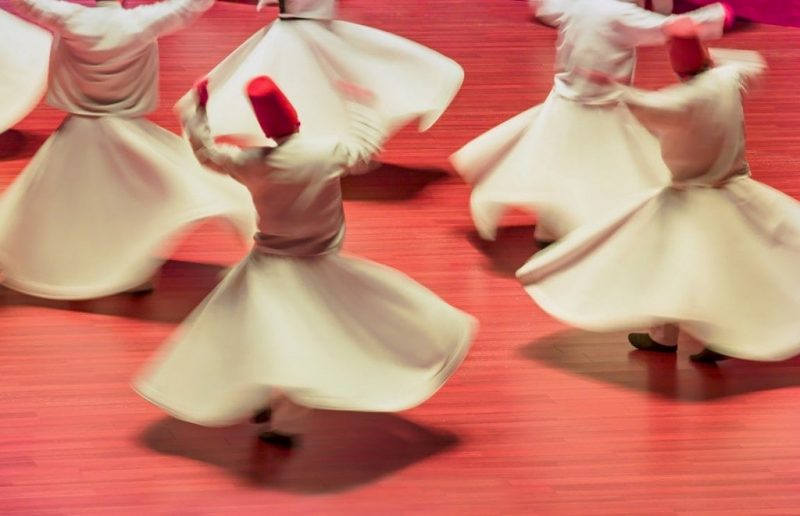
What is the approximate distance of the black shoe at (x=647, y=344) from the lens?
5125 mm

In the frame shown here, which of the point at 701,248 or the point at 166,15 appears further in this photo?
the point at 166,15

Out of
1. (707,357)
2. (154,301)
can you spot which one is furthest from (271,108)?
(707,357)

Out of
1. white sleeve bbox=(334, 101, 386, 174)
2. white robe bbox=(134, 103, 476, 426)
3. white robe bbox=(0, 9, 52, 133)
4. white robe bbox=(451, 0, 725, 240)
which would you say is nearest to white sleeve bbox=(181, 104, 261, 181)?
white robe bbox=(134, 103, 476, 426)

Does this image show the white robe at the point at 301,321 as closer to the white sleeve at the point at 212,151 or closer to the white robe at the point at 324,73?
the white sleeve at the point at 212,151

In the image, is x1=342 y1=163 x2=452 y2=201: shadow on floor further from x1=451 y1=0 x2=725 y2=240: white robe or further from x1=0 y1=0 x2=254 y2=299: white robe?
x1=0 y1=0 x2=254 y2=299: white robe

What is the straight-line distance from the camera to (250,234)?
17.7 feet

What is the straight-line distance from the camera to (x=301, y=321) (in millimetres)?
4332

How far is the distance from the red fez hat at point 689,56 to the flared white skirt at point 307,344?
3.58ft

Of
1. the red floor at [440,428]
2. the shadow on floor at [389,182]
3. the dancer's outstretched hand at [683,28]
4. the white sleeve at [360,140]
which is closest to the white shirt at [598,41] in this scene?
the dancer's outstretched hand at [683,28]

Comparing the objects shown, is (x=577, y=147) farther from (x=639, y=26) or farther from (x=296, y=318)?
(x=296, y=318)

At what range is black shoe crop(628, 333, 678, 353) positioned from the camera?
16.8 feet

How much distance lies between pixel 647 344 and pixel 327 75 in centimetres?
197

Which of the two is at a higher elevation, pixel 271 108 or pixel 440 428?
pixel 271 108

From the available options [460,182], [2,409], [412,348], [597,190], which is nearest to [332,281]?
[412,348]
